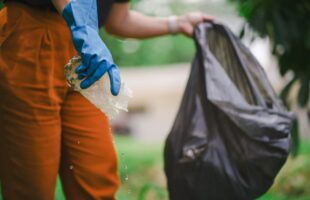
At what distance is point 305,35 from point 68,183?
210cm

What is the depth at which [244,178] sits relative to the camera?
114 inches

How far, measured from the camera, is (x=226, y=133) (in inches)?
115

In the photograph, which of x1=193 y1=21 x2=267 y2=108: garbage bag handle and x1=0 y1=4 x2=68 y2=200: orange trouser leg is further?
x1=193 y1=21 x2=267 y2=108: garbage bag handle

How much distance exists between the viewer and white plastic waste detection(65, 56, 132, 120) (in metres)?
2.19

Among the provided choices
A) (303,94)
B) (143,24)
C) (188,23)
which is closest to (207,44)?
(188,23)

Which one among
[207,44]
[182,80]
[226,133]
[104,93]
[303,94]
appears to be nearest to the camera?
[104,93]

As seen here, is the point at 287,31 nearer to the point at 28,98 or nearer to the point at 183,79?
the point at 28,98

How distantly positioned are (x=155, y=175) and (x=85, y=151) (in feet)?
15.7

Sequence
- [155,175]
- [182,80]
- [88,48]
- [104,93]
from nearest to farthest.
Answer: [88,48], [104,93], [155,175], [182,80]

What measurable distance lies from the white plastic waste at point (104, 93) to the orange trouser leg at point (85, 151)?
311 millimetres

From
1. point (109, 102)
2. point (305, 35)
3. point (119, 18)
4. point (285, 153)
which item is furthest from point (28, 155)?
point (305, 35)

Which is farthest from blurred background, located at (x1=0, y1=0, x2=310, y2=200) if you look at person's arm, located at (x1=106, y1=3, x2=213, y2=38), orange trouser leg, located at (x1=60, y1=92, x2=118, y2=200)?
person's arm, located at (x1=106, y1=3, x2=213, y2=38)

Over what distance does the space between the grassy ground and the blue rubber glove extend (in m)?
2.11

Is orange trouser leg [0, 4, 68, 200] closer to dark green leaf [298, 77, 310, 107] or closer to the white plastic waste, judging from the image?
the white plastic waste
